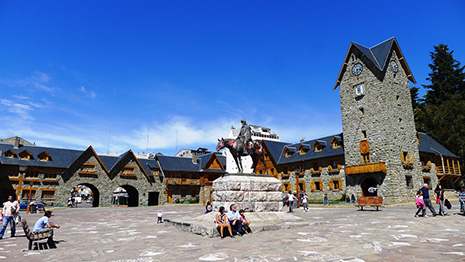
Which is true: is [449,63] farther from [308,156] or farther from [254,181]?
[254,181]

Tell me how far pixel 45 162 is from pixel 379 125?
4218 centimetres

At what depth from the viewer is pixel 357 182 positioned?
3350 centimetres

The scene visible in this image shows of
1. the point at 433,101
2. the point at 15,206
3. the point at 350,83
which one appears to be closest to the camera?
the point at 15,206

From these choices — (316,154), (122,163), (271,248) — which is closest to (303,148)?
(316,154)

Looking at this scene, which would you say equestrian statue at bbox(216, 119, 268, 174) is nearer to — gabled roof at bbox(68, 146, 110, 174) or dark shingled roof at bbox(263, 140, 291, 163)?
dark shingled roof at bbox(263, 140, 291, 163)

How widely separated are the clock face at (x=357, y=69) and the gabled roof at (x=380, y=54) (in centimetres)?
140

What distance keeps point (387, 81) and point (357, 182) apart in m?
11.8

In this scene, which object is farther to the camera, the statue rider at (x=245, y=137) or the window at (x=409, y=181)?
the window at (x=409, y=181)

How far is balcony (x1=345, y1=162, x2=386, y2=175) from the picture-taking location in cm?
3089

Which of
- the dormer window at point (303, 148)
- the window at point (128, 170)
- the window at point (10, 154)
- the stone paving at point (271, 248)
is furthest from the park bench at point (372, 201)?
the window at point (10, 154)

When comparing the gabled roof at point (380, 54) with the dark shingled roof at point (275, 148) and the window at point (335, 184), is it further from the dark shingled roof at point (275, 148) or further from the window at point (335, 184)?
the dark shingled roof at point (275, 148)

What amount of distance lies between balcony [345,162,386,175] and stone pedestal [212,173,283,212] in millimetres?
21808

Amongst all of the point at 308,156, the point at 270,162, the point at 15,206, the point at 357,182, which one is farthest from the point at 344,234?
the point at 270,162

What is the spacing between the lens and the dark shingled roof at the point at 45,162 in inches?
1512
